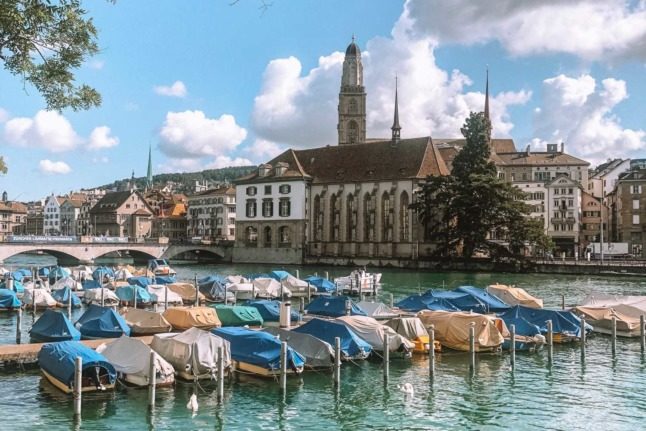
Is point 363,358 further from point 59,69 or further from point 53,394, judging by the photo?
point 59,69

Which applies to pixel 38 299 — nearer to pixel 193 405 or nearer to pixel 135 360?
pixel 135 360

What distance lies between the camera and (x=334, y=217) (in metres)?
118

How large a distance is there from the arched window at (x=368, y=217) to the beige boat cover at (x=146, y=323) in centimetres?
7804

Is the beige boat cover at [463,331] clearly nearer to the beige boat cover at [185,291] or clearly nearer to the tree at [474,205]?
the beige boat cover at [185,291]

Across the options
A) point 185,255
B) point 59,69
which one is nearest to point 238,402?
point 59,69

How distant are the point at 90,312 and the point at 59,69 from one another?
64.7 feet

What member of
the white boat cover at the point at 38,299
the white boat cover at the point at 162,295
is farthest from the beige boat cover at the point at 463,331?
the white boat cover at the point at 38,299

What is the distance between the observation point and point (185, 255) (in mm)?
142625

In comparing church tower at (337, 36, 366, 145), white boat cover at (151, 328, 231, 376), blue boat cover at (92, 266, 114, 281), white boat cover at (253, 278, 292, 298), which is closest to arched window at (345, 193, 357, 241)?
church tower at (337, 36, 366, 145)

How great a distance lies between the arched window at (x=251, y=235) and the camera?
411 feet

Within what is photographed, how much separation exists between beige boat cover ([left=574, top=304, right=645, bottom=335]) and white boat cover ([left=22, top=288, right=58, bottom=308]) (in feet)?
115

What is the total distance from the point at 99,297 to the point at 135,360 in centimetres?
2784

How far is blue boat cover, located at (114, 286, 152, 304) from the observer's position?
50375 mm

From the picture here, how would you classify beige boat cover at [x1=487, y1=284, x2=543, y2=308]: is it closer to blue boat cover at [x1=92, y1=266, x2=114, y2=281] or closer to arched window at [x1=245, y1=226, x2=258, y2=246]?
blue boat cover at [x1=92, y1=266, x2=114, y2=281]
